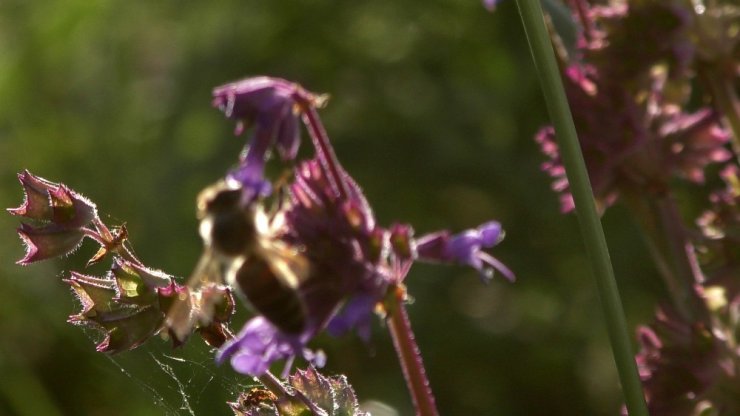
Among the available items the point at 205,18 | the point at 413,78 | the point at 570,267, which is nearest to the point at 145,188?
the point at 205,18

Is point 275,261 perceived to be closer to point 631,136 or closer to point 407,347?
point 407,347

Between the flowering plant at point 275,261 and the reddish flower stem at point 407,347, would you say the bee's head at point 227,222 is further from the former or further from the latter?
the reddish flower stem at point 407,347

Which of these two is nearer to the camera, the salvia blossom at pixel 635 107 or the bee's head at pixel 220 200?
the bee's head at pixel 220 200

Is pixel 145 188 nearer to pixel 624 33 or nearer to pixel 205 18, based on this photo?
pixel 205 18

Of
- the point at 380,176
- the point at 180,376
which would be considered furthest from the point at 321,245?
the point at 380,176

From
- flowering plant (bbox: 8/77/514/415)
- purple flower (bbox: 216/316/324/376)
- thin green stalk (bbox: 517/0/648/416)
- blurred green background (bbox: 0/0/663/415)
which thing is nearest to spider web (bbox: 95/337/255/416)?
flowering plant (bbox: 8/77/514/415)

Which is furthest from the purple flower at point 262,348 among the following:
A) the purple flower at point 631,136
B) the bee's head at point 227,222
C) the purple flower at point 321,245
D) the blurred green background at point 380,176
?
the blurred green background at point 380,176
